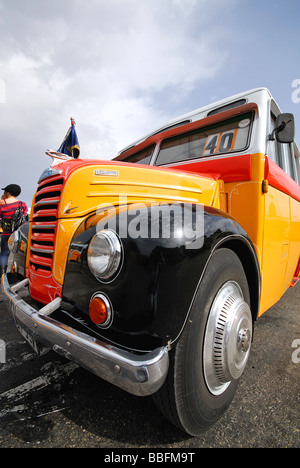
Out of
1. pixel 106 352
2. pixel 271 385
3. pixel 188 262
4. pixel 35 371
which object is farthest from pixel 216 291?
pixel 35 371

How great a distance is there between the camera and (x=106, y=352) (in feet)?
3.28

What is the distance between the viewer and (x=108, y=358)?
39.1 inches

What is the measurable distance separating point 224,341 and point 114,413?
0.73 metres

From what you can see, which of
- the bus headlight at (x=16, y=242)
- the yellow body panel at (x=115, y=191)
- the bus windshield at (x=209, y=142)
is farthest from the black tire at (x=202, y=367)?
the bus headlight at (x=16, y=242)

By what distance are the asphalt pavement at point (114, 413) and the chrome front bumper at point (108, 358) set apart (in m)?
0.45

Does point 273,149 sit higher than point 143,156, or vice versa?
point 143,156

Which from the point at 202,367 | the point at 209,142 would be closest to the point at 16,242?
the point at 202,367

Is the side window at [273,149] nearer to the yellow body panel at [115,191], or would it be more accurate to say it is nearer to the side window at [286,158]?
the side window at [286,158]

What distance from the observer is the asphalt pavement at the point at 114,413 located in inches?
47.2

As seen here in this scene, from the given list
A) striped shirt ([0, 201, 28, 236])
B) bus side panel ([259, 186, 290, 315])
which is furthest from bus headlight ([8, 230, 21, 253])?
striped shirt ([0, 201, 28, 236])

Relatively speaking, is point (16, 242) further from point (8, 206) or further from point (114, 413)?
point (8, 206)

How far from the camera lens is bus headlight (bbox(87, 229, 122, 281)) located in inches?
44.8

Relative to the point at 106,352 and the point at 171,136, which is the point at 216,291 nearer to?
the point at 106,352

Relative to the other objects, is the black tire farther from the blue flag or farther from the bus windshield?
the blue flag
